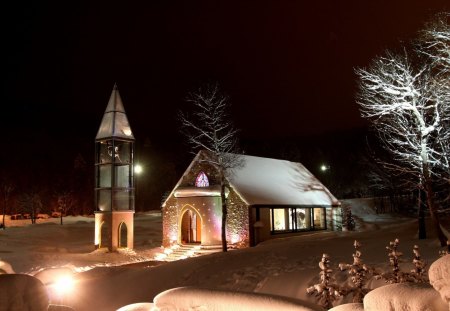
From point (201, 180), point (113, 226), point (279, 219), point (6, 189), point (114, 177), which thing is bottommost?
point (113, 226)

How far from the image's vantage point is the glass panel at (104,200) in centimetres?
2706

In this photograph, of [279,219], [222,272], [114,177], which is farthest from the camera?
[114,177]

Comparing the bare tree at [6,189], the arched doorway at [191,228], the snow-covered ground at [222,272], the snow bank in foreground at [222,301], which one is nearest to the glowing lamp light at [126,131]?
the arched doorway at [191,228]

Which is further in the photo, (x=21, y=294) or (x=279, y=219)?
(x=279, y=219)

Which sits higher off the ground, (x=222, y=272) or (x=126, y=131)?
(x=126, y=131)

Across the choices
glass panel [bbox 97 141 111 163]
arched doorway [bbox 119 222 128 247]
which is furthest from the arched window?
glass panel [bbox 97 141 111 163]

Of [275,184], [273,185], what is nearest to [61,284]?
[273,185]

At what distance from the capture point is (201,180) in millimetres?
26016

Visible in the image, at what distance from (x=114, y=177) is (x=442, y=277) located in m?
24.9

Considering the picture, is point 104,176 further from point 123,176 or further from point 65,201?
point 65,201

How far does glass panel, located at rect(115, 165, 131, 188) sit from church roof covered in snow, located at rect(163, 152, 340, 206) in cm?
385

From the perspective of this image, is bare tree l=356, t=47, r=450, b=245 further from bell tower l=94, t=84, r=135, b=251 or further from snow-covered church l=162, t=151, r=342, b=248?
bell tower l=94, t=84, r=135, b=251

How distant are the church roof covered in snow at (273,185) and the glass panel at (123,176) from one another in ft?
12.6

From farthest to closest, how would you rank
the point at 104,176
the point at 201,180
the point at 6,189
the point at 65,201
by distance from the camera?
the point at 65,201, the point at 6,189, the point at 104,176, the point at 201,180
